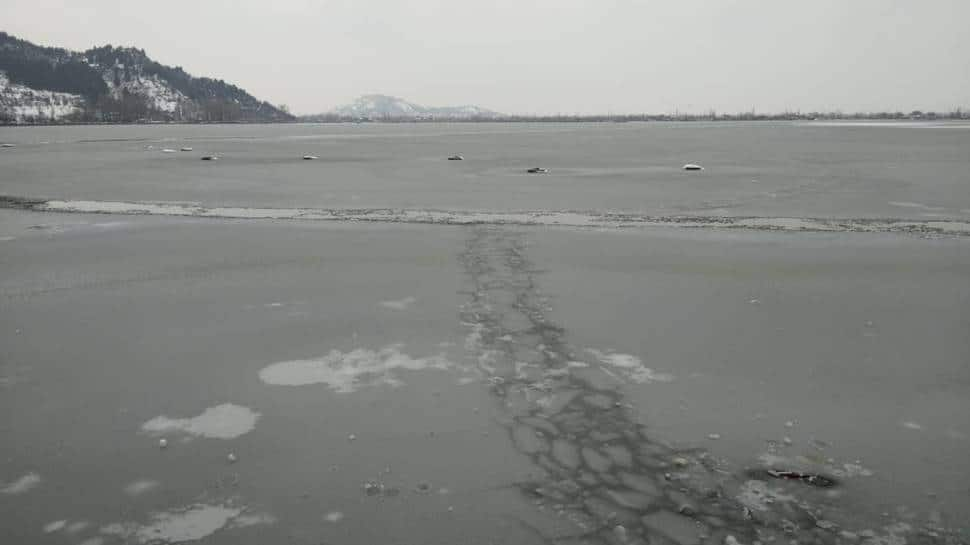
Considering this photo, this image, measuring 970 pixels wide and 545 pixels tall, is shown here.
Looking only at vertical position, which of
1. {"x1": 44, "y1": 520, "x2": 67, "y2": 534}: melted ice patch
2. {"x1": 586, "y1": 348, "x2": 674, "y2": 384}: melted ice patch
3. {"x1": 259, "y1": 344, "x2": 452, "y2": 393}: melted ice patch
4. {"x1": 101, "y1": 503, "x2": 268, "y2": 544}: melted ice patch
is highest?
{"x1": 586, "y1": 348, "x2": 674, "y2": 384}: melted ice patch

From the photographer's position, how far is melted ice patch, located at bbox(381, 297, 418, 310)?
36.3ft

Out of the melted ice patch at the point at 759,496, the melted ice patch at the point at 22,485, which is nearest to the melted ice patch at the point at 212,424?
the melted ice patch at the point at 22,485

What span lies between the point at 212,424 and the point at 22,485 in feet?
5.48

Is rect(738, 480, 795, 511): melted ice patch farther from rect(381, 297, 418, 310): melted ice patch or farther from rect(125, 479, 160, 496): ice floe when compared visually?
rect(381, 297, 418, 310): melted ice patch

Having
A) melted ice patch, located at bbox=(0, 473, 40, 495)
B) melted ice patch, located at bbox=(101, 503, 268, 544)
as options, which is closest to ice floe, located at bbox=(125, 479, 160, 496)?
melted ice patch, located at bbox=(101, 503, 268, 544)

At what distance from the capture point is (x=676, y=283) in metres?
12.5

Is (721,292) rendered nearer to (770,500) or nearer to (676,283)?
(676,283)

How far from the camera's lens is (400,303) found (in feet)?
37.1

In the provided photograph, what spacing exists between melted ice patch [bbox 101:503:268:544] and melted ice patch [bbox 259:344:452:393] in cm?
247

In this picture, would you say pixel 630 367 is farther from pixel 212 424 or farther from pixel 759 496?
pixel 212 424

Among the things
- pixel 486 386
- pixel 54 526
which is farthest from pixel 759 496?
pixel 54 526

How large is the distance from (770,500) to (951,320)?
6.97 metres

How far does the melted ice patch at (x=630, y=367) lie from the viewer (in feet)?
26.2

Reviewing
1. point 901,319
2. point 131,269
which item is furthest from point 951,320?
point 131,269
